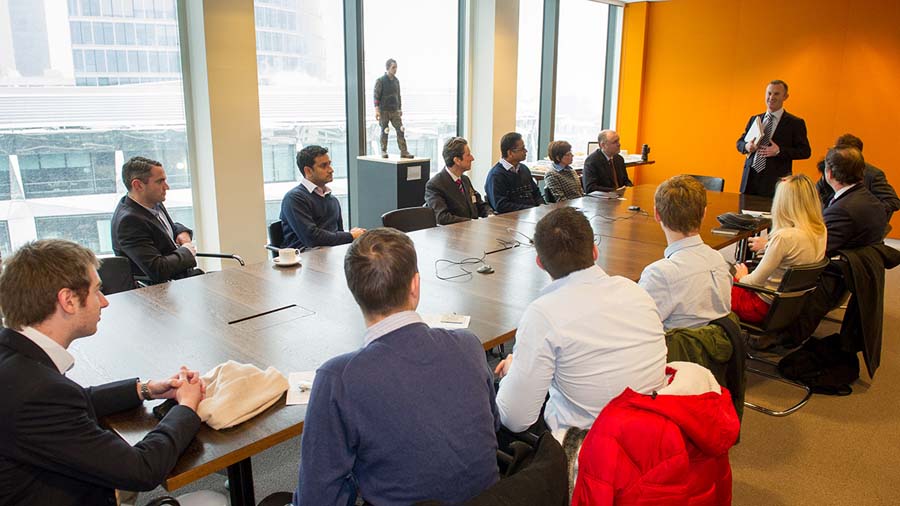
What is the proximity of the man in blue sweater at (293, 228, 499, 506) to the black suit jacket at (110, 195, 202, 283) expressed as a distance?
7.79 ft

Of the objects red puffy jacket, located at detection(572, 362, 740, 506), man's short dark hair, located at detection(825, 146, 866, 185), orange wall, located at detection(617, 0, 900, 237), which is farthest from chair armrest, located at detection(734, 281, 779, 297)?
orange wall, located at detection(617, 0, 900, 237)

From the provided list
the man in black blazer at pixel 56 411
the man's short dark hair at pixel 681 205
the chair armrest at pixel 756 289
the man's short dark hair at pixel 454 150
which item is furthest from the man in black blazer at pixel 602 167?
the man in black blazer at pixel 56 411

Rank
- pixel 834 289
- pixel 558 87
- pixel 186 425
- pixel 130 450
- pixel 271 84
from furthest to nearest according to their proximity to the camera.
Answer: pixel 558 87
pixel 271 84
pixel 834 289
pixel 186 425
pixel 130 450

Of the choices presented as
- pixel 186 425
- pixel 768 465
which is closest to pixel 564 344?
pixel 186 425

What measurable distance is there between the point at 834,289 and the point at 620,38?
6.81m

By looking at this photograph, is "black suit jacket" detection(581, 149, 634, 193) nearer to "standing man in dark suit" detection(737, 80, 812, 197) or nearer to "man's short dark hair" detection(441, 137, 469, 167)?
"standing man in dark suit" detection(737, 80, 812, 197)

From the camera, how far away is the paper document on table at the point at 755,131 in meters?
6.12

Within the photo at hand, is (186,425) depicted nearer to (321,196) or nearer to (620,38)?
(321,196)

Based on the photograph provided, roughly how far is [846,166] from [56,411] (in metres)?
4.13

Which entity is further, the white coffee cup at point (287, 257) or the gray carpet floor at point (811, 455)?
the white coffee cup at point (287, 257)

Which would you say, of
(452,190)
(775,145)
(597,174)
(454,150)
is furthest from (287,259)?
(775,145)

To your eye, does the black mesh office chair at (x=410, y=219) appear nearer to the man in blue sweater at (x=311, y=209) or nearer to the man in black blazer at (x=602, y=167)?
the man in blue sweater at (x=311, y=209)

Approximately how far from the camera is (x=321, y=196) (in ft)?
14.1

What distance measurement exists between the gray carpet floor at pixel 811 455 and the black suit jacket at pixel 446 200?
7.43 ft
